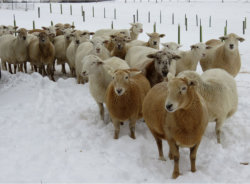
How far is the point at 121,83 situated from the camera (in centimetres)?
576

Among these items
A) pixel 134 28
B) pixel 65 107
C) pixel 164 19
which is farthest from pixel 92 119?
pixel 164 19

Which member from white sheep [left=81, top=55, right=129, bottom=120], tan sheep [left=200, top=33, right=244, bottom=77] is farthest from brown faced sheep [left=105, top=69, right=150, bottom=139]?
tan sheep [left=200, top=33, right=244, bottom=77]

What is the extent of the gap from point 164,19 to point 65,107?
2411 centimetres

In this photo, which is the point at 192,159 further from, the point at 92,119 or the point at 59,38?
the point at 59,38

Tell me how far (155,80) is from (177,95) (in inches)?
113

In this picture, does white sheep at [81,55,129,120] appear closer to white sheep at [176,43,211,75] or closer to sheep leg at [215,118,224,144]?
sheep leg at [215,118,224,144]

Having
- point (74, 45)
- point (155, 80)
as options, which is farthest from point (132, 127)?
point (74, 45)

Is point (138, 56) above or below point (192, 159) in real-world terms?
above

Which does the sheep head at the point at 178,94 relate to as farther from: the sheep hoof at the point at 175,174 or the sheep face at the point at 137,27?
the sheep face at the point at 137,27

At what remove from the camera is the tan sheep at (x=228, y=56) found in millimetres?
8802

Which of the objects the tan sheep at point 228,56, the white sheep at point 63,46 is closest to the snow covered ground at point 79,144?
the tan sheep at point 228,56

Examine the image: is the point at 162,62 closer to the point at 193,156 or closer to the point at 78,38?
the point at 193,156

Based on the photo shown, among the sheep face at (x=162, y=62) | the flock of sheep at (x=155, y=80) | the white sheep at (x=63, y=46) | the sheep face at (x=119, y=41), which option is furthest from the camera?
the white sheep at (x=63, y=46)

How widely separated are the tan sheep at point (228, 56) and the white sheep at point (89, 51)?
315cm
